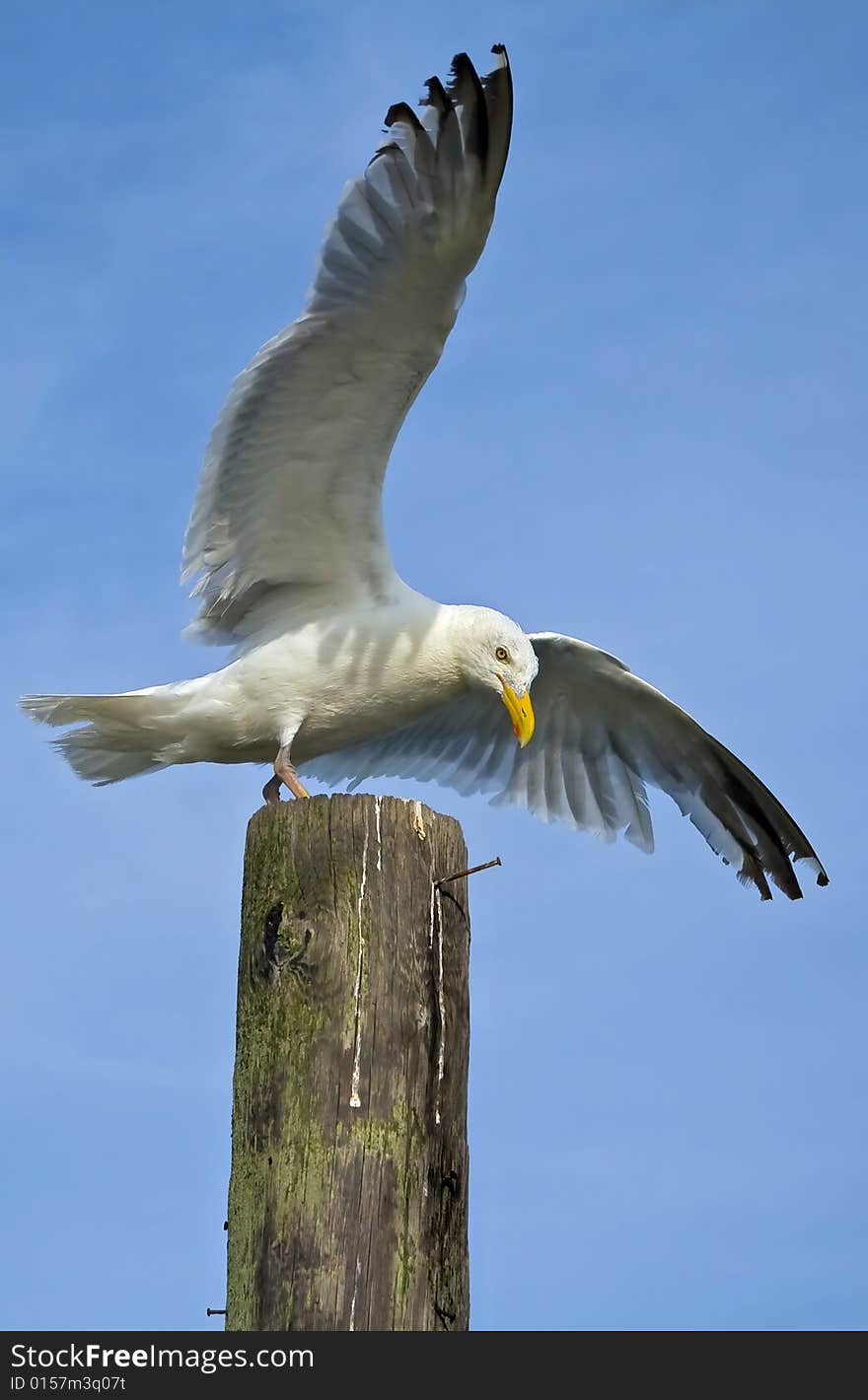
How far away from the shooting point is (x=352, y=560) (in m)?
7.26

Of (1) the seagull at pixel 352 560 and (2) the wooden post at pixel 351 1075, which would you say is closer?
(2) the wooden post at pixel 351 1075

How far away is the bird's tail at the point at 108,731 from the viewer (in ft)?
23.2

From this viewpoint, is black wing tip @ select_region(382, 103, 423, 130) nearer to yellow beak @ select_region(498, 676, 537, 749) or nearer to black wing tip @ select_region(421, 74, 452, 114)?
black wing tip @ select_region(421, 74, 452, 114)

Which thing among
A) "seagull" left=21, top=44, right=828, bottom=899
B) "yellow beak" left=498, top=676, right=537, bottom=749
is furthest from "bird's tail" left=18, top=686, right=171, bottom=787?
"yellow beak" left=498, top=676, right=537, bottom=749

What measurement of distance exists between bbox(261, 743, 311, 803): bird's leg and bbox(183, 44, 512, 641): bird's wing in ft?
2.32

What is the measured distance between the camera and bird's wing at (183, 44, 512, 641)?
21.6 feet

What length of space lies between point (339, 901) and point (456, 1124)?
629mm

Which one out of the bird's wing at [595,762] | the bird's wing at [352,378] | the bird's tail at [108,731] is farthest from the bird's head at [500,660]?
the bird's tail at [108,731]

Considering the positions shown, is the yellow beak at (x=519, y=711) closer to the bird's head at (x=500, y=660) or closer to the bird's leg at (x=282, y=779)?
the bird's head at (x=500, y=660)

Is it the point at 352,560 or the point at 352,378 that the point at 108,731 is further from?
the point at 352,378

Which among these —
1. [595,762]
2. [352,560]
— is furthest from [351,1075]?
[595,762]

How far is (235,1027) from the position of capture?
4457 millimetres

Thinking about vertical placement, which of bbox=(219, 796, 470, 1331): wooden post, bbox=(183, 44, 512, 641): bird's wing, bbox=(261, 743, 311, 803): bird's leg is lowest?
bbox=(219, 796, 470, 1331): wooden post

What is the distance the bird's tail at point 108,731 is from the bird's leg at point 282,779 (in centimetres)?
49
